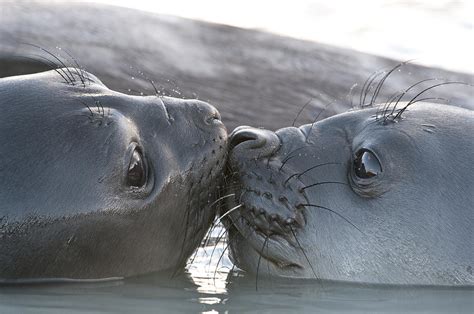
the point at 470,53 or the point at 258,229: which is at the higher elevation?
the point at 470,53

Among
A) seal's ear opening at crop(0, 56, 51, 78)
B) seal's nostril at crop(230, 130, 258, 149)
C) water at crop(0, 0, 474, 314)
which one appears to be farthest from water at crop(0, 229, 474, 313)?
seal's ear opening at crop(0, 56, 51, 78)

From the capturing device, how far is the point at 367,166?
258 inches

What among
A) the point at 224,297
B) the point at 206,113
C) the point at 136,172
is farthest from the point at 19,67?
the point at 224,297

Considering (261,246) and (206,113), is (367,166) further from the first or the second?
(206,113)

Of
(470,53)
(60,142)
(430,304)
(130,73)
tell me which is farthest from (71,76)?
(470,53)

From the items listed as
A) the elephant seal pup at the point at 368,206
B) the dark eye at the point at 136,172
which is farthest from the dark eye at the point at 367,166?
the dark eye at the point at 136,172

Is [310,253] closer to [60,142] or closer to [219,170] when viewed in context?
[219,170]

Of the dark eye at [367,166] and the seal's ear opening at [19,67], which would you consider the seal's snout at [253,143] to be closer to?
the dark eye at [367,166]

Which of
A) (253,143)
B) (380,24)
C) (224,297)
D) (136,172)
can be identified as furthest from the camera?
(380,24)

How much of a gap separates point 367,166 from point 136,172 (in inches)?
50.8

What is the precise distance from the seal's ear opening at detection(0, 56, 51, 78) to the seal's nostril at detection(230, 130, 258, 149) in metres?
2.91

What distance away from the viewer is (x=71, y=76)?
21.9 feet

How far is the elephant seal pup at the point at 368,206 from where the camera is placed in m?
6.43

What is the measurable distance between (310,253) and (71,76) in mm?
1665
